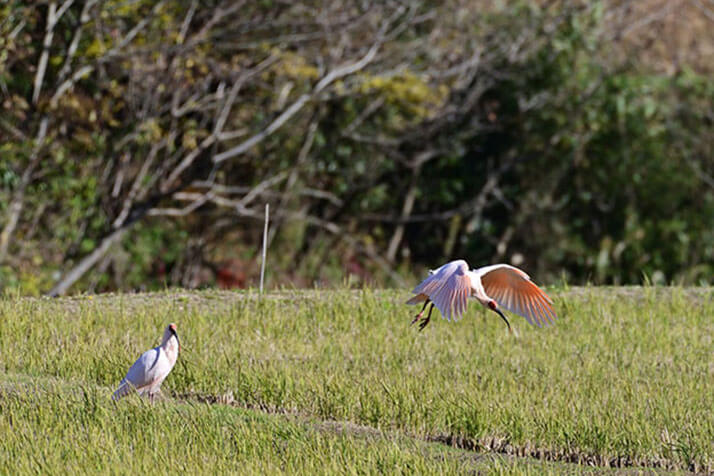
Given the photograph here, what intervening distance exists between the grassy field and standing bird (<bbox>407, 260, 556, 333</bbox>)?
444 mm

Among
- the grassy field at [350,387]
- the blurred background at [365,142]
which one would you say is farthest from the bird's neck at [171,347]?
the blurred background at [365,142]

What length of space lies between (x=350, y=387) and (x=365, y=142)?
9383 millimetres

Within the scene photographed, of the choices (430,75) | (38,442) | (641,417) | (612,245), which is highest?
(430,75)

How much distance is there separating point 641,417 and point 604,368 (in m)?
1.33

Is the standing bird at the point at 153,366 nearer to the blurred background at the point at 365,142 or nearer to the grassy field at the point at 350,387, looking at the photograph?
the grassy field at the point at 350,387

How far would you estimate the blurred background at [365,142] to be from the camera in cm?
1311

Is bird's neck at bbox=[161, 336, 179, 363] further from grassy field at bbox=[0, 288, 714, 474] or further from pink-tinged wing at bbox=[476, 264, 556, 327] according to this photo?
pink-tinged wing at bbox=[476, 264, 556, 327]

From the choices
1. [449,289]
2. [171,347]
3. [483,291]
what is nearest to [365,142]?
[483,291]

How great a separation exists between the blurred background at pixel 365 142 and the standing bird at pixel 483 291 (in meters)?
6.71

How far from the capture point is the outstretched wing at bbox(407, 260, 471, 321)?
579 cm

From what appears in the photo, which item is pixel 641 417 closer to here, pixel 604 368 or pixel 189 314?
pixel 604 368

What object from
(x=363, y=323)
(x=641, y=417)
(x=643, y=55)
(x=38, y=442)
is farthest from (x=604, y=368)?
(x=643, y=55)

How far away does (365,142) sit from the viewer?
15.5m

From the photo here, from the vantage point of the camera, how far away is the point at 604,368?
285 inches
